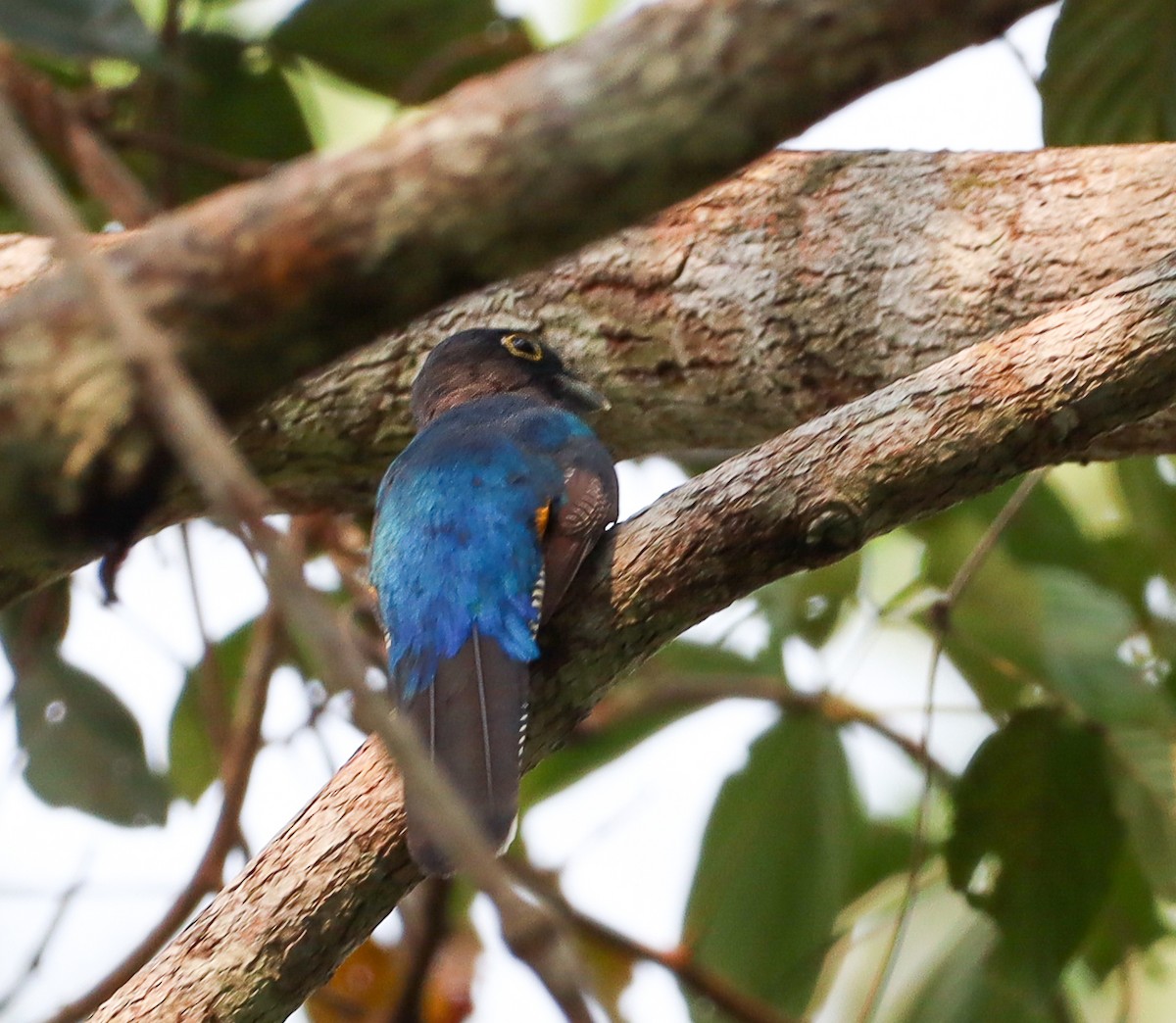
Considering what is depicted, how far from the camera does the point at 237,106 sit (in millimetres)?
5758

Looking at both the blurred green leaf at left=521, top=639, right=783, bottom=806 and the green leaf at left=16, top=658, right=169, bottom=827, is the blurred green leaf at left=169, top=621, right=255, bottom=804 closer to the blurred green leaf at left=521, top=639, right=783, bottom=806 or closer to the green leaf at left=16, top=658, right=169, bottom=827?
the green leaf at left=16, top=658, right=169, bottom=827

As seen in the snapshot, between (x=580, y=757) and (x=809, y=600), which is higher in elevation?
(x=809, y=600)

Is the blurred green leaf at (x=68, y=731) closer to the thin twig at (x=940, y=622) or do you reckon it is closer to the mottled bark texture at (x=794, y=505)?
the mottled bark texture at (x=794, y=505)

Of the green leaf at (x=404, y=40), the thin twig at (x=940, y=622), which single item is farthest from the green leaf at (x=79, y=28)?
the thin twig at (x=940, y=622)

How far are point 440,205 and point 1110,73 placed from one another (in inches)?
133

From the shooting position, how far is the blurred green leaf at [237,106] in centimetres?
570

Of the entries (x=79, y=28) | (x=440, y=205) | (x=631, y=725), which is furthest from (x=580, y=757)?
(x=440, y=205)

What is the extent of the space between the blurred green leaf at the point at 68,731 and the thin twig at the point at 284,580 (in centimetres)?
385

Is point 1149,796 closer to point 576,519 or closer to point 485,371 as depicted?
point 576,519

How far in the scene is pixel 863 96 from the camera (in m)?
1.59

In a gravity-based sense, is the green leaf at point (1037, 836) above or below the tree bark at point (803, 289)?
below

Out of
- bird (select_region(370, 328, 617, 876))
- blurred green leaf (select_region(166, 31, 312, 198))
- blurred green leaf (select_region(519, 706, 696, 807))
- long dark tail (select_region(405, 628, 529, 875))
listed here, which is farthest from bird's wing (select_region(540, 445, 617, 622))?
blurred green leaf (select_region(166, 31, 312, 198))

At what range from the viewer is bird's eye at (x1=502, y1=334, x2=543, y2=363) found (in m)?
4.23

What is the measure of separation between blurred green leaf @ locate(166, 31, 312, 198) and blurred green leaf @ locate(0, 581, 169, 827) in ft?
5.81
